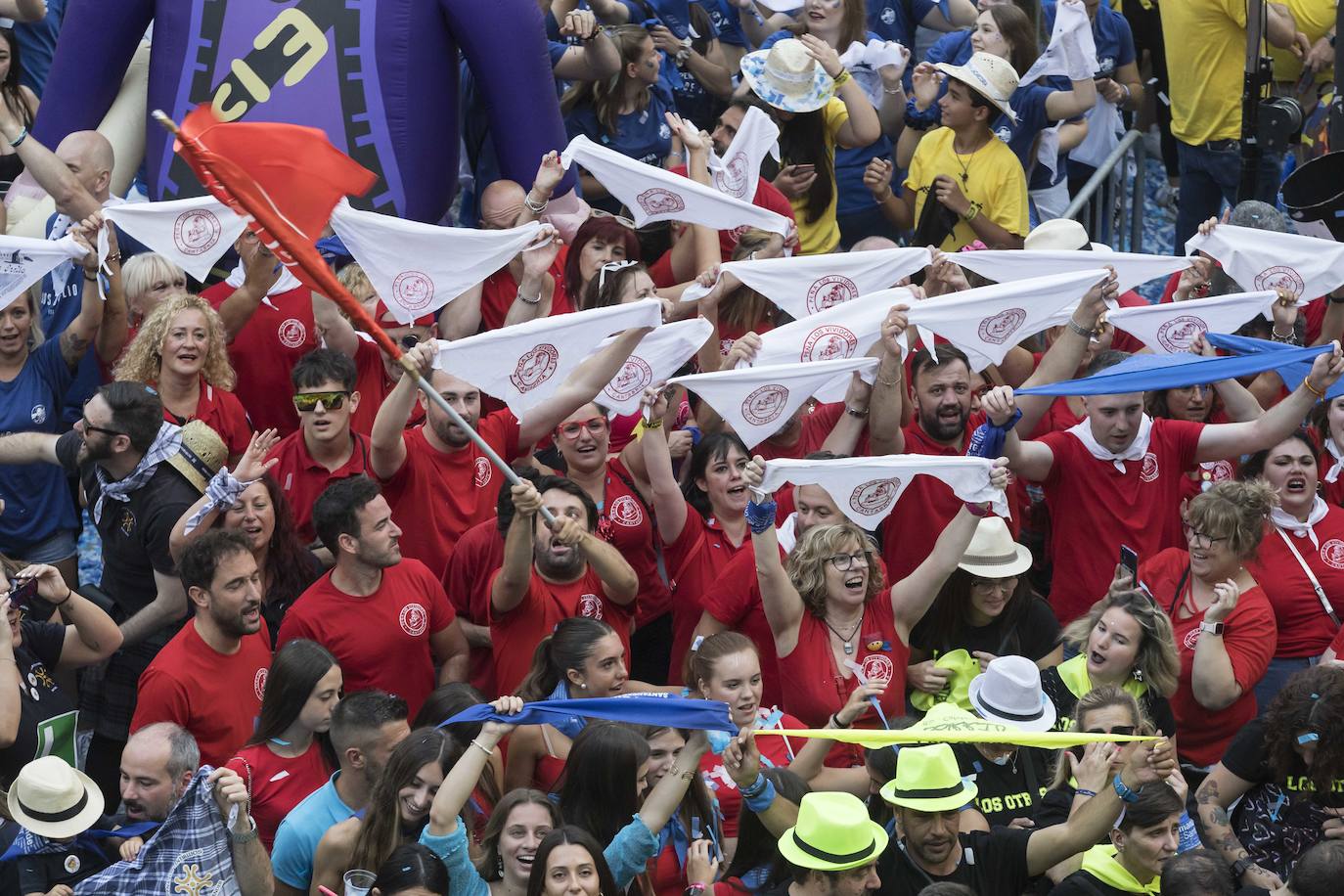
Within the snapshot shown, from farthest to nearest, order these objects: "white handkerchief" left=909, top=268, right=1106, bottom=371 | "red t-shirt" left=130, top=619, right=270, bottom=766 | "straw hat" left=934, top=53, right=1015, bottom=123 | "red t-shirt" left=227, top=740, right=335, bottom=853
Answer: "straw hat" left=934, top=53, right=1015, bottom=123, "white handkerchief" left=909, top=268, right=1106, bottom=371, "red t-shirt" left=130, top=619, right=270, bottom=766, "red t-shirt" left=227, top=740, right=335, bottom=853

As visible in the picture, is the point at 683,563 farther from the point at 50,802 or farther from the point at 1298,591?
the point at 50,802

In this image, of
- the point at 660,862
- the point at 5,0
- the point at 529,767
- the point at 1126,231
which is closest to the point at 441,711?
the point at 529,767

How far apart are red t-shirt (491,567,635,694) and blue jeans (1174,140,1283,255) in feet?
16.5

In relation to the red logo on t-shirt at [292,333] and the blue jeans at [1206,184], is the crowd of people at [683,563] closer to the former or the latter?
the red logo on t-shirt at [292,333]

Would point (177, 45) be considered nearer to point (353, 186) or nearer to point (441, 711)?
point (353, 186)

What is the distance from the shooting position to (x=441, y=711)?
618 cm

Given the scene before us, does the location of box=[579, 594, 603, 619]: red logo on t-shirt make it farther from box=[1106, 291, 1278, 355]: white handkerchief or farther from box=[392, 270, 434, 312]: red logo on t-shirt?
box=[1106, 291, 1278, 355]: white handkerchief

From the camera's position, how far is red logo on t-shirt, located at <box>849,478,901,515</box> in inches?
273

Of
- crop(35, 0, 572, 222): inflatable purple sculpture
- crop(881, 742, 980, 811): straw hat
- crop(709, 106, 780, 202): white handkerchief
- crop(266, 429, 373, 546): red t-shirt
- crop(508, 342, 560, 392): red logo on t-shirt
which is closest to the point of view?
crop(881, 742, 980, 811): straw hat

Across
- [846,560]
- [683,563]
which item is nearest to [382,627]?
[683,563]

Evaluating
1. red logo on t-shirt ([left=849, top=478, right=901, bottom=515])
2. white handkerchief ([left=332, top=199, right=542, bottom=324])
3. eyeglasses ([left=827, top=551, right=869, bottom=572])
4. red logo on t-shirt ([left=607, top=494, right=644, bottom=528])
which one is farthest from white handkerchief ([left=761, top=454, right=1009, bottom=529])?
white handkerchief ([left=332, top=199, right=542, bottom=324])

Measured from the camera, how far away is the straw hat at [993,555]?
7.08 m

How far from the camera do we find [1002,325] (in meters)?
7.67

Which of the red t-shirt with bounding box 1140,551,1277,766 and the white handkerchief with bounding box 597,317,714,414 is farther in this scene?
the white handkerchief with bounding box 597,317,714,414
